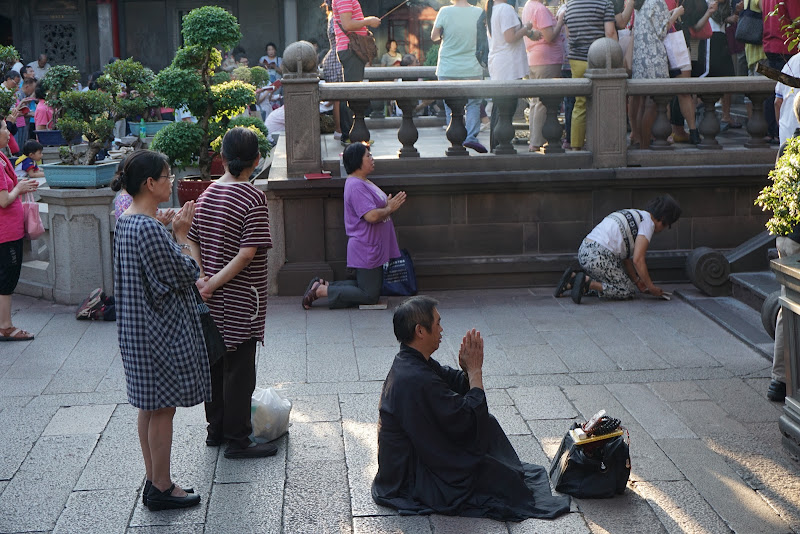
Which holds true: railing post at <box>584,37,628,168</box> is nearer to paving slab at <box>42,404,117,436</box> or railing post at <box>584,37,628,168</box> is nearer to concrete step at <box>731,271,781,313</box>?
concrete step at <box>731,271,781,313</box>

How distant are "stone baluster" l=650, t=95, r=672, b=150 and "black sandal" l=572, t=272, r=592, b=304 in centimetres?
171

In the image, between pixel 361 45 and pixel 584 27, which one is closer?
pixel 584 27

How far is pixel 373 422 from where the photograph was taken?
632 cm

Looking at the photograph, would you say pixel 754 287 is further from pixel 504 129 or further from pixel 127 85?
pixel 127 85

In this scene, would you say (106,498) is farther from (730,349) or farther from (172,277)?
(730,349)

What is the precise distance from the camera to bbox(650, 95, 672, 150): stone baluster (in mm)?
9961

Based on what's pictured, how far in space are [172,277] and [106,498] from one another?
4.23 feet

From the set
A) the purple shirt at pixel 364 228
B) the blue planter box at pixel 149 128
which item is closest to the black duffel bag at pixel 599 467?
the purple shirt at pixel 364 228

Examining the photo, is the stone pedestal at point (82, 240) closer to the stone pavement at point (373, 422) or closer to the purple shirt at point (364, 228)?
the stone pavement at point (373, 422)

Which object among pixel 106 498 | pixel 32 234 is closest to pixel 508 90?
pixel 32 234

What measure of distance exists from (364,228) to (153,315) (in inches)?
164

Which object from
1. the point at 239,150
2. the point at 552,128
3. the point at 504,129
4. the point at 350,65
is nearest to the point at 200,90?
the point at 350,65

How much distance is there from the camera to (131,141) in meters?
16.6

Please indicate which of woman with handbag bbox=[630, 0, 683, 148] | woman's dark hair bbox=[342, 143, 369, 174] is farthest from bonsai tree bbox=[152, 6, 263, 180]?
woman with handbag bbox=[630, 0, 683, 148]
